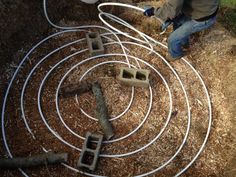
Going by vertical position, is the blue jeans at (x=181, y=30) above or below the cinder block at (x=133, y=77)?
above

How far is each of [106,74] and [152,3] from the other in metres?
2.07

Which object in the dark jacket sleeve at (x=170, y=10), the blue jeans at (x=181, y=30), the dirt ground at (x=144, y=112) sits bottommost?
the dirt ground at (x=144, y=112)

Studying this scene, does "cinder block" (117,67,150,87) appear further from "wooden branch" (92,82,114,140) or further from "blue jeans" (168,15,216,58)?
"blue jeans" (168,15,216,58)

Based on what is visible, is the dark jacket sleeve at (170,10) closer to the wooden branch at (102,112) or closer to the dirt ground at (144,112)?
the dirt ground at (144,112)

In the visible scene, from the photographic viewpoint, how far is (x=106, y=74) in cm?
653

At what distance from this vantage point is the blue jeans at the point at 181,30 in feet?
20.1

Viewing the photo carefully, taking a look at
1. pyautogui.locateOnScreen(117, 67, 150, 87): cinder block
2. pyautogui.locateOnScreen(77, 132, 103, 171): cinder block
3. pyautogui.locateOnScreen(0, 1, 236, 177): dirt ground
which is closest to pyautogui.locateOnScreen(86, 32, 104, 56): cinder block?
pyautogui.locateOnScreen(0, 1, 236, 177): dirt ground

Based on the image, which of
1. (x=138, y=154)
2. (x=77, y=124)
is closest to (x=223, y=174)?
(x=138, y=154)

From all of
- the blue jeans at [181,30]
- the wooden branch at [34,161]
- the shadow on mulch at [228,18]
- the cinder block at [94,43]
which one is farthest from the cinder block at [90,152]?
the shadow on mulch at [228,18]

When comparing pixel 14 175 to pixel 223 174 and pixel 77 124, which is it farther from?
pixel 223 174

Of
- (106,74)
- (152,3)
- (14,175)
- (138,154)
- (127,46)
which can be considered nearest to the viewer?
(14,175)

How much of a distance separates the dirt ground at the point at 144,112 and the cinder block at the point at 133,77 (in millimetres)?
163

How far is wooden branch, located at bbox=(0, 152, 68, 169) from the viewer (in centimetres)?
521

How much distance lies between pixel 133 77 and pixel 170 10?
55.1 inches
